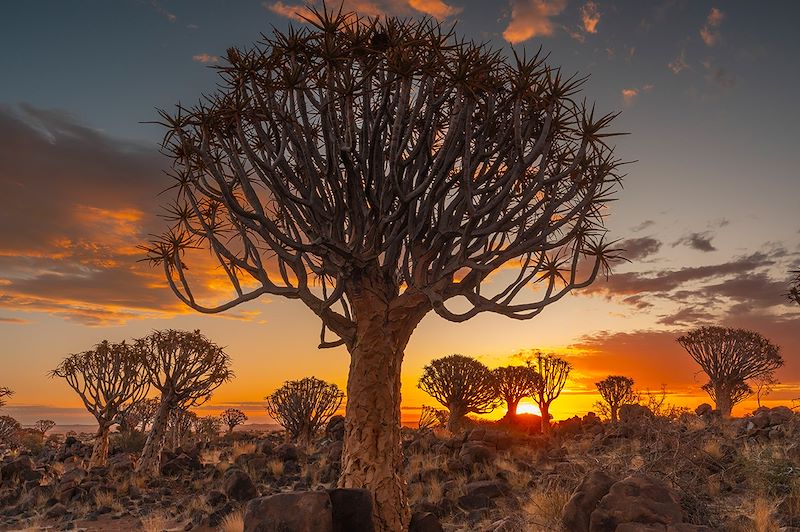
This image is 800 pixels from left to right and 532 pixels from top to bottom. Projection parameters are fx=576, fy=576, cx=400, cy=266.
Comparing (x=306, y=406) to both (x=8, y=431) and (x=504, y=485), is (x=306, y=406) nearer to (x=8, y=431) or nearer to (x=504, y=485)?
(x=504, y=485)

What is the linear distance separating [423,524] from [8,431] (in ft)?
138

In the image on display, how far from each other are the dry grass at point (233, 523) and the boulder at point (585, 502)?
5890 millimetres

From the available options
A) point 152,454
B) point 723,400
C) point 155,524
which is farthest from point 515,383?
point 155,524

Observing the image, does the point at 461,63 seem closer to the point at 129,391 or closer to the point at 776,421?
the point at 776,421

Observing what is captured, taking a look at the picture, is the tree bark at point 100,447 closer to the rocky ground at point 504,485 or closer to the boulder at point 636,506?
the rocky ground at point 504,485

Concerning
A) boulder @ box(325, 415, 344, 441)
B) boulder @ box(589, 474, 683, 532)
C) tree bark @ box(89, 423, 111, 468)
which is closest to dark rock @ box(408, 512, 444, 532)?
boulder @ box(589, 474, 683, 532)

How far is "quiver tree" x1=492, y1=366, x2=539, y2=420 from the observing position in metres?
31.4

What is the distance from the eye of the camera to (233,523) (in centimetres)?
1041

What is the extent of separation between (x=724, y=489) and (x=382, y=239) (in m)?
7.93

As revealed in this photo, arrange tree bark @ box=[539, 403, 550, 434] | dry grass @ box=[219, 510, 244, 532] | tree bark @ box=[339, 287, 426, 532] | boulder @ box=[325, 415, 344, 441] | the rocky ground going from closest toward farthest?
1. the rocky ground
2. tree bark @ box=[339, 287, 426, 532]
3. dry grass @ box=[219, 510, 244, 532]
4. boulder @ box=[325, 415, 344, 441]
5. tree bark @ box=[539, 403, 550, 434]

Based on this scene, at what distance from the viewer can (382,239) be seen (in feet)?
27.4

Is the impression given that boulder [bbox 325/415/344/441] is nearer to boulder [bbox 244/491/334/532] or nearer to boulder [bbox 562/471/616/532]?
boulder [bbox 244/491/334/532]

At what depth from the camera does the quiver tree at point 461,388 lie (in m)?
30.1

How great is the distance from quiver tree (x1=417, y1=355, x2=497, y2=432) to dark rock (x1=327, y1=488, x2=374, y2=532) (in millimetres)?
23284
